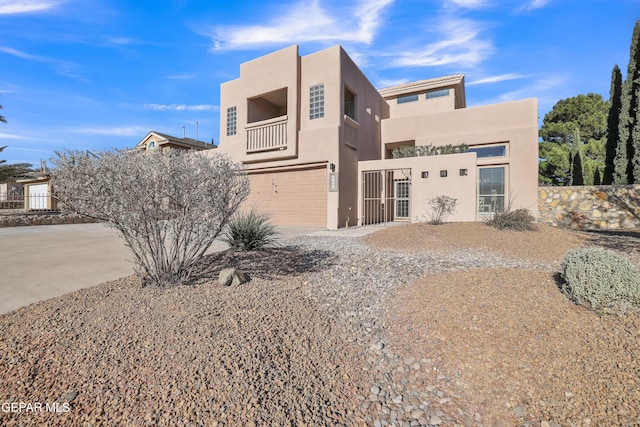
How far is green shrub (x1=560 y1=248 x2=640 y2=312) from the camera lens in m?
3.05

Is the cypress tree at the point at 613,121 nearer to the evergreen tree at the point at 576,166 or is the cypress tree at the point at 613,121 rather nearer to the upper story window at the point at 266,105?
the evergreen tree at the point at 576,166

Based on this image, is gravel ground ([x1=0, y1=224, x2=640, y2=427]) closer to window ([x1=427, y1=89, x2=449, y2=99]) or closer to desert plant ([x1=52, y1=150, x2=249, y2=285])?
desert plant ([x1=52, y1=150, x2=249, y2=285])

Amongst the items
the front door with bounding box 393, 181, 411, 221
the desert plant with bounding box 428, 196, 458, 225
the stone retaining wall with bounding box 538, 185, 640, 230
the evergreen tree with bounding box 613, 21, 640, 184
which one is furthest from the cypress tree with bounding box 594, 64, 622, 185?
the front door with bounding box 393, 181, 411, 221

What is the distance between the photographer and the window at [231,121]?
13750 millimetres

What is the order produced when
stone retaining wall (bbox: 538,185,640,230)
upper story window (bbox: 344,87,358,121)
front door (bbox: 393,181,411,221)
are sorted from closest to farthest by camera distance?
1. stone retaining wall (bbox: 538,185,640,230)
2. upper story window (bbox: 344,87,358,121)
3. front door (bbox: 393,181,411,221)

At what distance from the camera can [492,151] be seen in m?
12.2

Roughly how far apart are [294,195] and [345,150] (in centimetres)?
276

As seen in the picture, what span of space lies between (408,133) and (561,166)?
13.0 meters

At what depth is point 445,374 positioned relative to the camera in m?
2.48

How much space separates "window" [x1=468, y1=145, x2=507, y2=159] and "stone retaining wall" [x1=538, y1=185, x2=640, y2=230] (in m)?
2.30

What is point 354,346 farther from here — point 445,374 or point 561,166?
point 561,166

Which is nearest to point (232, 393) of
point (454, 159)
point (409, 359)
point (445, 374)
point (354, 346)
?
point (354, 346)

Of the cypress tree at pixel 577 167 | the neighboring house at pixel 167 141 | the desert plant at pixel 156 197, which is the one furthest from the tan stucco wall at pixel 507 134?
the neighboring house at pixel 167 141

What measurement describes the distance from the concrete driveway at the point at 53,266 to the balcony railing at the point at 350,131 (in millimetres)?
6715
